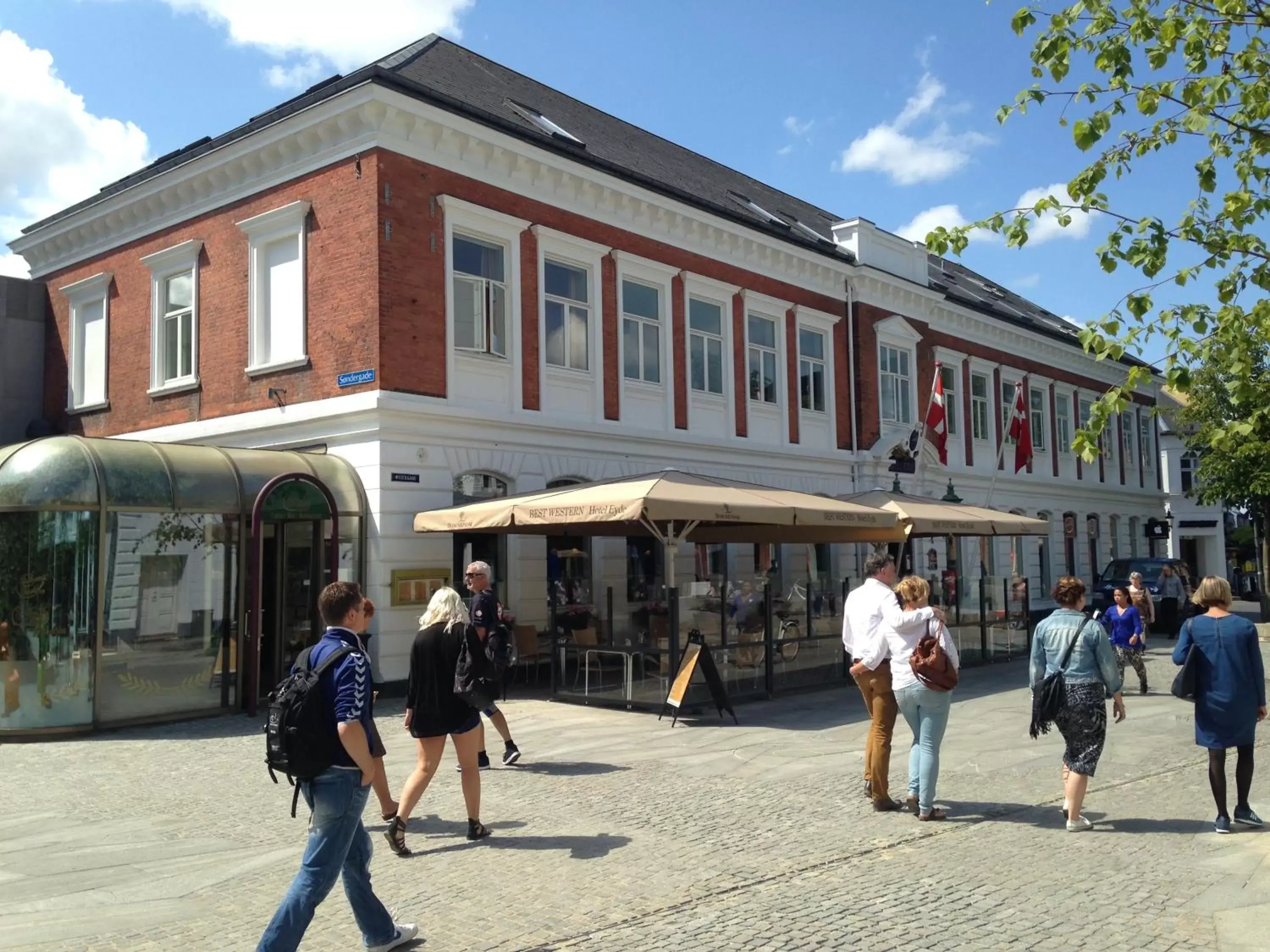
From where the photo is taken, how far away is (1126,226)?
30.5 ft

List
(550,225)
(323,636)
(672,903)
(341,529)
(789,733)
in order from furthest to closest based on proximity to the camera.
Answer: (550,225)
(341,529)
(789,733)
(672,903)
(323,636)

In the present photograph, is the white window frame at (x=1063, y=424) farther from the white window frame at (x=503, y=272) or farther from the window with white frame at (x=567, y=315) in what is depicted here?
the white window frame at (x=503, y=272)

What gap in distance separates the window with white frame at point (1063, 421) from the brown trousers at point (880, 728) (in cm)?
2991

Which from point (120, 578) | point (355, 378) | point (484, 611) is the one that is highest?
point (355, 378)

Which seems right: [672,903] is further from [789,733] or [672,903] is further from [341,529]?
[341,529]

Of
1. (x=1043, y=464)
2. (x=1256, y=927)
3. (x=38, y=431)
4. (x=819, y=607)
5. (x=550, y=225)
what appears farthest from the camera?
(x=1043, y=464)

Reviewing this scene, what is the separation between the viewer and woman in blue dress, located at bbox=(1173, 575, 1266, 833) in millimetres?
7445

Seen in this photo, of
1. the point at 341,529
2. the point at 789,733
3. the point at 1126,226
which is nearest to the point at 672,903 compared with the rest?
the point at 789,733

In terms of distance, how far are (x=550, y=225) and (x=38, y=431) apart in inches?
445

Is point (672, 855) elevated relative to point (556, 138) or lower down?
lower down

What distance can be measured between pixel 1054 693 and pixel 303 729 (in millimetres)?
5155

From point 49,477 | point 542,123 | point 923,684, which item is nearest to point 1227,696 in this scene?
point 923,684

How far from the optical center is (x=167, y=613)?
13109 mm

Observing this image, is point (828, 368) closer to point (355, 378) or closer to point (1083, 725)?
point (355, 378)
